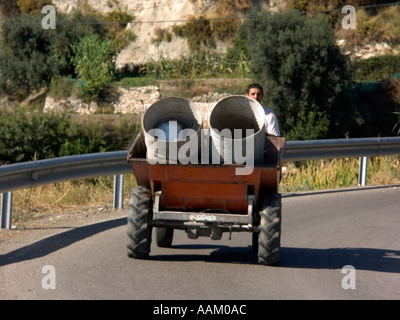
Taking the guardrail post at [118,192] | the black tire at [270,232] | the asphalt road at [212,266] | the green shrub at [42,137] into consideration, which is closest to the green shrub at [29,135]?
the green shrub at [42,137]

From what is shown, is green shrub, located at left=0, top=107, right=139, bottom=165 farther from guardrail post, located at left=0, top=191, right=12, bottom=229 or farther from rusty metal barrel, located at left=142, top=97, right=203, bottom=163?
rusty metal barrel, located at left=142, top=97, right=203, bottom=163

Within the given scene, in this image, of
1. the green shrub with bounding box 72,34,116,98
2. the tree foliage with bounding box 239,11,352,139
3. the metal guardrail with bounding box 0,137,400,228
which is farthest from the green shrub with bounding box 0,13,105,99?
the metal guardrail with bounding box 0,137,400,228

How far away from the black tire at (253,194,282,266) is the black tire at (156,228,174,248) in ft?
5.05

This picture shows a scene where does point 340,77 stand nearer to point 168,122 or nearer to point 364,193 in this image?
point 364,193

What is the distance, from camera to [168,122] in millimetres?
8227

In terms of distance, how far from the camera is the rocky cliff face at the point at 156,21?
4906cm

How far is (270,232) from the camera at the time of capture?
8070 mm

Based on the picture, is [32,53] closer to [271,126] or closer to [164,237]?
[164,237]

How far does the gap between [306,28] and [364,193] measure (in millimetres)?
26087

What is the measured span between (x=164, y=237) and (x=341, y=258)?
7.03 ft

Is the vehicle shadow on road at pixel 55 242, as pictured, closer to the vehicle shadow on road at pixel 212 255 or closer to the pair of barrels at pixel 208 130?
the vehicle shadow on road at pixel 212 255

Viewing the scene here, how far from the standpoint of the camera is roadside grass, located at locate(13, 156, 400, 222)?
1212cm

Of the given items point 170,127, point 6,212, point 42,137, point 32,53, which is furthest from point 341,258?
point 32,53

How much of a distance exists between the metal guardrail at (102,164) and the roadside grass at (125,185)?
56 cm
